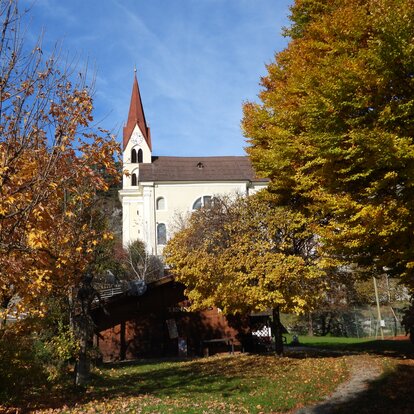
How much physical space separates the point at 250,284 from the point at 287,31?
9143 mm

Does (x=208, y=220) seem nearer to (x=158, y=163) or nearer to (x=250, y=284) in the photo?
(x=250, y=284)

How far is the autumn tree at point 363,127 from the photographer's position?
9.06 metres

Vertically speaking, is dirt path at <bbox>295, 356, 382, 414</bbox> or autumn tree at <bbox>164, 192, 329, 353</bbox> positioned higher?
autumn tree at <bbox>164, 192, 329, 353</bbox>

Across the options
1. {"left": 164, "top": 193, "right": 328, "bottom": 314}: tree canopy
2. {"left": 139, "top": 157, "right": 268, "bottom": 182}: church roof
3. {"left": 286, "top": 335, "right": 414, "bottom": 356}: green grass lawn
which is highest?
{"left": 139, "top": 157, "right": 268, "bottom": 182}: church roof

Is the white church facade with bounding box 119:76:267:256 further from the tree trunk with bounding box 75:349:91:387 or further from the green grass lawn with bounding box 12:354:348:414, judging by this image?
the tree trunk with bounding box 75:349:91:387

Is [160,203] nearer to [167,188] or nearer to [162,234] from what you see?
[167,188]

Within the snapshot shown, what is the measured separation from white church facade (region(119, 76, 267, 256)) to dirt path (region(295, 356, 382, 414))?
1344 inches

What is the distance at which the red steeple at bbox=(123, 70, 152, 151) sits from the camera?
184 ft

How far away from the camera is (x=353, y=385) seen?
11070 mm

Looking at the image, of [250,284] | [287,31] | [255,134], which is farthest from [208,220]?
[287,31]

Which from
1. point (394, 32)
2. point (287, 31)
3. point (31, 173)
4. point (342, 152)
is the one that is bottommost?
point (31, 173)

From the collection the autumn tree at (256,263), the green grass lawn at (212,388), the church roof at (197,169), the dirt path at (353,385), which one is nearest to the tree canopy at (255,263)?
the autumn tree at (256,263)

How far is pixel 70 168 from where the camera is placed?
7184 millimetres

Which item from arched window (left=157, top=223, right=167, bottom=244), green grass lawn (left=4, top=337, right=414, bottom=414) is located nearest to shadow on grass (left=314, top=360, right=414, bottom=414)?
green grass lawn (left=4, top=337, right=414, bottom=414)
